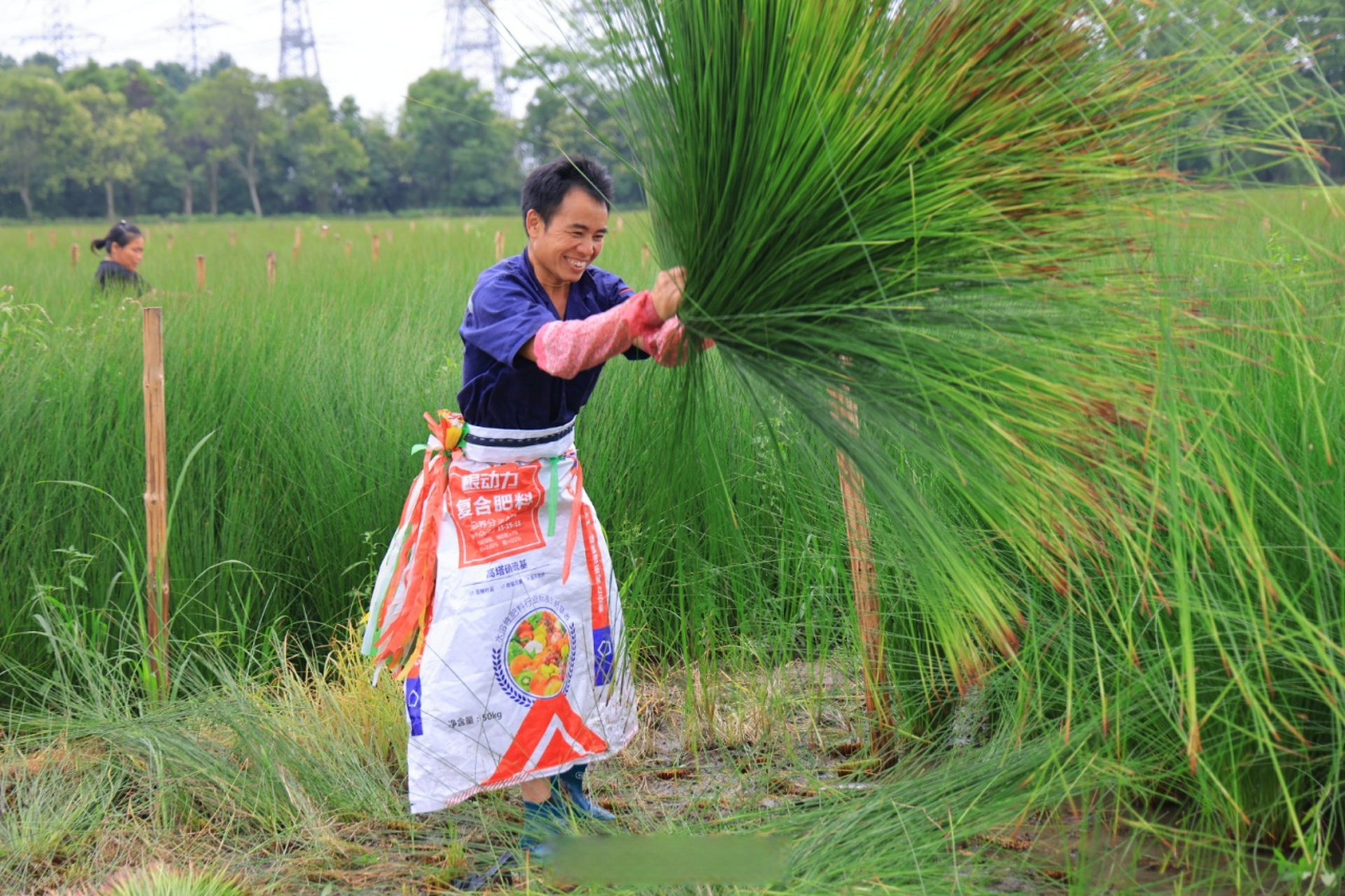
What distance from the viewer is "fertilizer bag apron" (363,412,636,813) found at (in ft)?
6.89

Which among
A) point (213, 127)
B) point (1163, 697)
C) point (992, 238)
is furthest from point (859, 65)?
point (213, 127)

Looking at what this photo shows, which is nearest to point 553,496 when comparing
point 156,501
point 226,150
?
point 156,501

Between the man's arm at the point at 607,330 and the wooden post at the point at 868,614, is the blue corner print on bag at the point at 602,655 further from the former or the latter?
the man's arm at the point at 607,330

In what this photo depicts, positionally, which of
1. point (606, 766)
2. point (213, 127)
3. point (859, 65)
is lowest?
point (606, 766)

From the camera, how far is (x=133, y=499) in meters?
3.32

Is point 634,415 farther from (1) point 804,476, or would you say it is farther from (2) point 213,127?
(2) point 213,127

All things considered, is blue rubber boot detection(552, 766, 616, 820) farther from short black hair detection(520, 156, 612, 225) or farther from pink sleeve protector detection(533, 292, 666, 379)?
short black hair detection(520, 156, 612, 225)

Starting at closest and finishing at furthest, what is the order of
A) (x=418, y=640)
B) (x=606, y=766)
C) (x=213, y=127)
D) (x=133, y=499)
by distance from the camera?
(x=418, y=640)
(x=606, y=766)
(x=133, y=499)
(x=213, y=127)

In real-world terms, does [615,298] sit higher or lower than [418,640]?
higher

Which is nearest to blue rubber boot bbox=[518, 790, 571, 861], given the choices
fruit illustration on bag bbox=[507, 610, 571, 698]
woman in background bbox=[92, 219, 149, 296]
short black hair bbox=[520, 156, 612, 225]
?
fruit illustration on bag bbox=[507, 610, 571, 698]

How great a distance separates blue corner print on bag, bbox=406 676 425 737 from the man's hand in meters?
0.95

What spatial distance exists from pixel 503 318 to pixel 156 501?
4.95ft

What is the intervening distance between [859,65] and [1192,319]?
558mm

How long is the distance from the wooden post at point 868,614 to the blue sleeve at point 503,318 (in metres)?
0.70
